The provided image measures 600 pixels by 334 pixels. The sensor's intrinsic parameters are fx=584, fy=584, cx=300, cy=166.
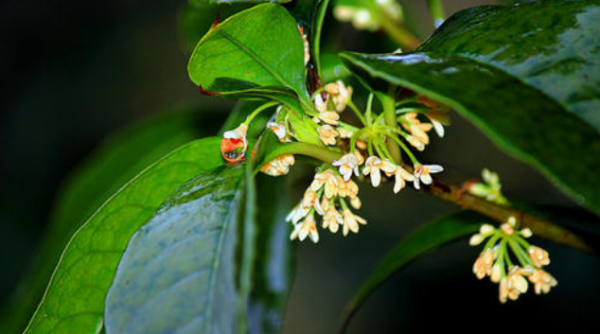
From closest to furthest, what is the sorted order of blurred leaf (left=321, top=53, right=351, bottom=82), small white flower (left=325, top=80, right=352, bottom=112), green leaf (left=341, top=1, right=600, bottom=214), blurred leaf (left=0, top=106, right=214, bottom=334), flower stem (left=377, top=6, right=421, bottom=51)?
green leaf (left=341, top=1, right=600, bottom=214), small white flower (left=325, top=80, right=352, bottom=112), blurred leaf (left=321, top=53, right=351, bottom=82), blurred leaf (left=0, top=106, right=214, bottom=334), flower stem (left=377, top=6, right=421, bottom=51)

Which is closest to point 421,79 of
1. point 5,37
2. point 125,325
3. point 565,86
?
point 565,86

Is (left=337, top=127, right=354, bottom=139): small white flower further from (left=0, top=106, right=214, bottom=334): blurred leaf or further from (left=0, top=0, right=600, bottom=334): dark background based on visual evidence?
(left=0, top=0, right=600, bottom=334): dark background

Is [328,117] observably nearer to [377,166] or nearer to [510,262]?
[377,166]

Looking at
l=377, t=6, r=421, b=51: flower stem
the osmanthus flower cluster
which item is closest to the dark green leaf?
the osmanthus flower cluster

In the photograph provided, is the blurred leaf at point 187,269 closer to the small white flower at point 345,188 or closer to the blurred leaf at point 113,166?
the small white flower at point 345,188

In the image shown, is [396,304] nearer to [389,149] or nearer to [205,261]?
[389,149]

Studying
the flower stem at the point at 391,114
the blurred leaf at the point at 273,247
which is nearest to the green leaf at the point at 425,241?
the blurred leaf at the point at 273,247
